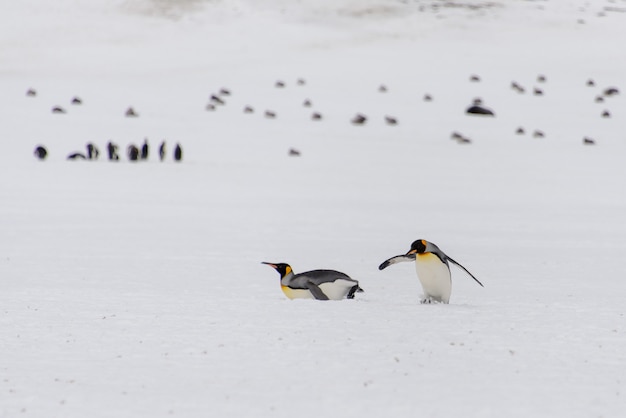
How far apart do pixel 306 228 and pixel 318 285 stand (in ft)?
17.9

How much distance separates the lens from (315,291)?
7812mm

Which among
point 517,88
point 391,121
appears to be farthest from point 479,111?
point 517,88

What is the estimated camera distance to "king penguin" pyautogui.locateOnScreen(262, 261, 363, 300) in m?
7.84

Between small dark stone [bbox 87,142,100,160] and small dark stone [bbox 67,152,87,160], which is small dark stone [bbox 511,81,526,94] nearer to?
small dark stone [bbox 87,142,100,160]

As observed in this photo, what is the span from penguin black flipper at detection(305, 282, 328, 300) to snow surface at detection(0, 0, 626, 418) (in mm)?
166

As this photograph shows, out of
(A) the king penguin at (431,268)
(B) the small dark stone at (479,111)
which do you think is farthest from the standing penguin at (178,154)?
(A) the king penguin at (431,268)

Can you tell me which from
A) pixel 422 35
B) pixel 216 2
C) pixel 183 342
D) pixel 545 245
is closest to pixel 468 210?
pixel 545 245

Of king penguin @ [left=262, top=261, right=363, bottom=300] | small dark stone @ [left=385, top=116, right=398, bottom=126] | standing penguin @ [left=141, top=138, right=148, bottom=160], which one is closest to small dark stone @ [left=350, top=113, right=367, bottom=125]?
small dark stone @ [left=385, top=116, right=398, bottom=126]

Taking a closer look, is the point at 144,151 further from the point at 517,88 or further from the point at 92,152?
the point at 517,88

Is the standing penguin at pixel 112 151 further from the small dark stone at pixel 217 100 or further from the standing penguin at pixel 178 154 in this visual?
the small dark stone at pixel 217 100

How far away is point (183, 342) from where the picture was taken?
21.0ft

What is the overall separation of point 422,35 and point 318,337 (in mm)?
38187

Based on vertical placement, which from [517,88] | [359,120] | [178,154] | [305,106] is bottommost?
[517,88]

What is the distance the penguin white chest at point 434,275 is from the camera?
769 cm
